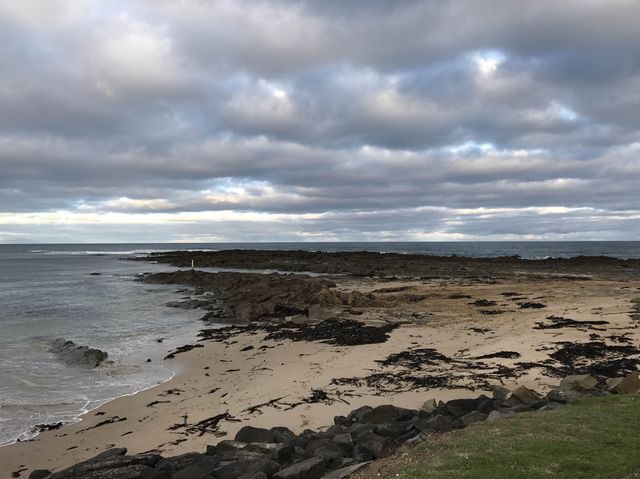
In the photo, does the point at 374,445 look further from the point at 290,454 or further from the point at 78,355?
the point at 78,355

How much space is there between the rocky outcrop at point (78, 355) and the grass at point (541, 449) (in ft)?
36.2

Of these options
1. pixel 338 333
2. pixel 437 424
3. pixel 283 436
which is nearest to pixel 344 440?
pixel 283 436

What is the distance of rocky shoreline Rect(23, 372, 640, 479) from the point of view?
18.6ft

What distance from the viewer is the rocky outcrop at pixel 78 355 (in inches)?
524

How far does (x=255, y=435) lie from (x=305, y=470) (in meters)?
1.85

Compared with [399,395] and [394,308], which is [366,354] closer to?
[399,395]

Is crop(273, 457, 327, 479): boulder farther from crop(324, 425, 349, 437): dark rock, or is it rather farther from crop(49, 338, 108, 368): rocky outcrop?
crop(49, 338, 108, 368): rocky outcrop

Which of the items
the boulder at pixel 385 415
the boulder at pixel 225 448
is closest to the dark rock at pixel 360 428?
the boulder at pixel 385 415

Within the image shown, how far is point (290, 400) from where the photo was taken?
9297 millimetres

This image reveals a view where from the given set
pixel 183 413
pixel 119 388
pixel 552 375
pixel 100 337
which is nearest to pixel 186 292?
pixel 100 337

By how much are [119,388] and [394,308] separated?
43.0ft

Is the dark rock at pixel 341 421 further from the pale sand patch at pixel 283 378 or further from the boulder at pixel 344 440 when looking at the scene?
the boulder at pixel 344 440

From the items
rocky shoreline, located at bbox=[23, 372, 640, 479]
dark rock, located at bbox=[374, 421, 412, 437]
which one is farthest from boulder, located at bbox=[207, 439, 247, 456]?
dark rock, located at bbox=[374, 421, 412, 437]

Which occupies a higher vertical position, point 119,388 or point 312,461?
point 312,461
